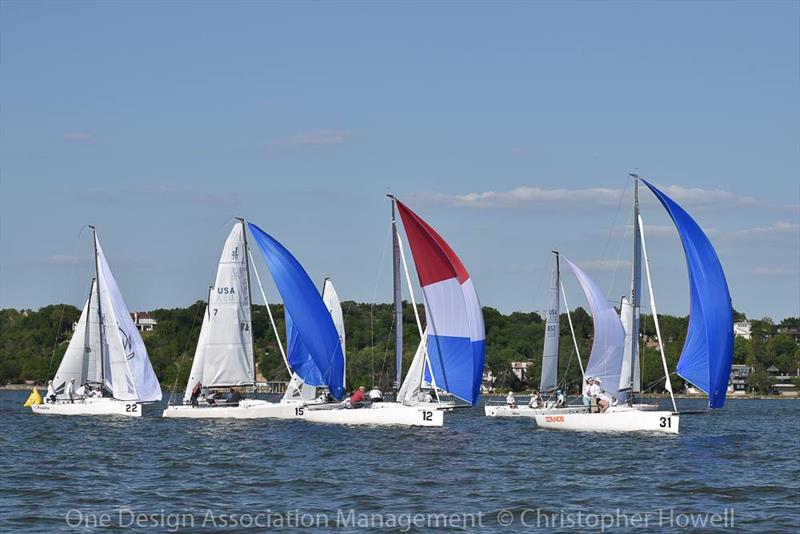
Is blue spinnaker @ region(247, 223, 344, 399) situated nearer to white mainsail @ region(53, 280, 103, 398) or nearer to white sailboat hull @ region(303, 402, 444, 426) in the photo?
white sailboat hull @ region(303, 402, 444, 426)

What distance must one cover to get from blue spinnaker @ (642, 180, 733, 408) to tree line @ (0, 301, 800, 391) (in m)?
72.9

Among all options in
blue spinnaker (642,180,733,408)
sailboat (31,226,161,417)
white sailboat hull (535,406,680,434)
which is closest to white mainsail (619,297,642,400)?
white sailboat hull (535,406,680,434)

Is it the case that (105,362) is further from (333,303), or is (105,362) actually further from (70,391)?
(333,303)

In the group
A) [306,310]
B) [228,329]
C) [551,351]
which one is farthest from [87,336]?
[551,351]

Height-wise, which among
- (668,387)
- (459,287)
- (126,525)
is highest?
(459,287)

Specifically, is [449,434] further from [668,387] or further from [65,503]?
[65,503]

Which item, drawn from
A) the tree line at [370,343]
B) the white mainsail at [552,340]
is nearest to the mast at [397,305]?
the white mainsail at [552,340]

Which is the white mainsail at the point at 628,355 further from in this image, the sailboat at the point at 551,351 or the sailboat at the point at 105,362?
the sailboat at the point at 105,362

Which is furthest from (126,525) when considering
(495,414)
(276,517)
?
(495,414)

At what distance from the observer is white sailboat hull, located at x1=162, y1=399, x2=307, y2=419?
54656 mm

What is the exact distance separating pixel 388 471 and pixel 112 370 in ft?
93.2

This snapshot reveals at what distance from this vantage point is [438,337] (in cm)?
5097

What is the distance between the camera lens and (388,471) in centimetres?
3488

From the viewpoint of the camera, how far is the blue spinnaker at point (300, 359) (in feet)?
186
